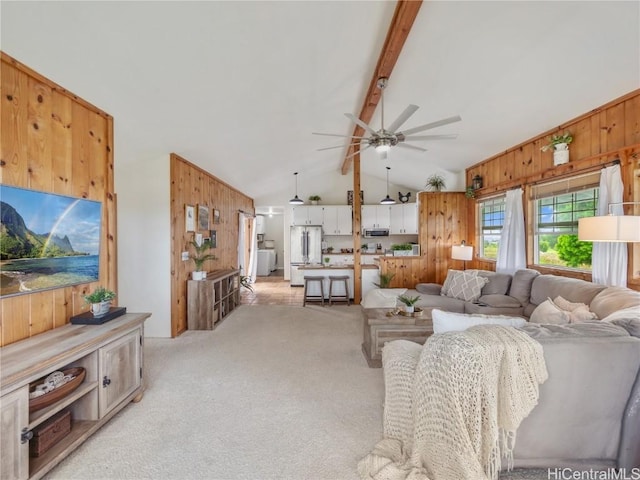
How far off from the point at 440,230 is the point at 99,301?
5274 millimetres

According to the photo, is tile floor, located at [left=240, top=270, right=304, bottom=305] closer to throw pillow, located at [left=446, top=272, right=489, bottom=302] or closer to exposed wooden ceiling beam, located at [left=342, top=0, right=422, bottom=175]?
throw pillow, located at [left=446, top=272, right=489, bottom=302]

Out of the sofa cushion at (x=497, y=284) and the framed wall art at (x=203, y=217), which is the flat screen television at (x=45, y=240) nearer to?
the framed wall art at (x=203, y=217)

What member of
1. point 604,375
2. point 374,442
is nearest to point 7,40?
point 374,442

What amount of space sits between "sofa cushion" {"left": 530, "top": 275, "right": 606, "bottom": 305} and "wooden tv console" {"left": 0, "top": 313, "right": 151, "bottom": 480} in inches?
154

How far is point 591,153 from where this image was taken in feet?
10.1

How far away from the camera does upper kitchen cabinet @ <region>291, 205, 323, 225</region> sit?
789 centimetres

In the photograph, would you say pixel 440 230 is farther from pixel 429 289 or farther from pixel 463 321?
pixel 463 321

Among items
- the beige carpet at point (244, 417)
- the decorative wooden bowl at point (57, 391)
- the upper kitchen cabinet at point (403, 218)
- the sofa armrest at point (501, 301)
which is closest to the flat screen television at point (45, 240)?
the decorative wooden bowl at point (57, 391)

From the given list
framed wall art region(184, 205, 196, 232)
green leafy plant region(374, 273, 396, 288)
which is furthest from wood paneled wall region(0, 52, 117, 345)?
green leafy plant region(374, 273, 396, 288)

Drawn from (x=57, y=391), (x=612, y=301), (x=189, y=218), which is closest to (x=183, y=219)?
(x=189, y=218)

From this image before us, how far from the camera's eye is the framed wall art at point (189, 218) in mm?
4215

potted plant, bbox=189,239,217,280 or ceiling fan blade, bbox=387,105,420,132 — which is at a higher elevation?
ceiling fan blade, bbox=387,105,420,132

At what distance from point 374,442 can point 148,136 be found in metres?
3.61

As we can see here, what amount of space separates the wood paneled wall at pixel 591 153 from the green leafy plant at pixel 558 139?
0.18 feet
